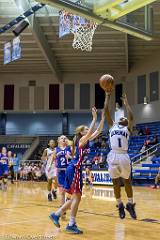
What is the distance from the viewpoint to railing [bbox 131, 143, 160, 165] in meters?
18.5

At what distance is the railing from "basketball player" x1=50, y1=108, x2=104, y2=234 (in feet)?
43.8

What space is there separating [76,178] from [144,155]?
14.7 m

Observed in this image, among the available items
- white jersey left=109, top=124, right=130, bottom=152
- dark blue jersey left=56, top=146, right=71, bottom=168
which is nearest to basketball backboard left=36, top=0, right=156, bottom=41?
white jersey left=109, top=124, right=130, bottom=152

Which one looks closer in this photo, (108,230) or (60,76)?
(108,230)

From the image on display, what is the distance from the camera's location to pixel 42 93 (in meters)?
28.8

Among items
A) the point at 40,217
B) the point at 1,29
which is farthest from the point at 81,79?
the point at 40,217

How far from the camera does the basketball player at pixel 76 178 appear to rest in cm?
512

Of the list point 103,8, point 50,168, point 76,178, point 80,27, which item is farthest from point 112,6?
point 80,27

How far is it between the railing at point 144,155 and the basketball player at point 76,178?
43.8 ft

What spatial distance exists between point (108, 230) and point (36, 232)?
1.02 meters

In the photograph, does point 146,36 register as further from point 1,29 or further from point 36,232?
point 1,29

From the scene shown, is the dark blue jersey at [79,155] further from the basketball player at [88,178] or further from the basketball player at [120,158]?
the basketball player at [88,178]

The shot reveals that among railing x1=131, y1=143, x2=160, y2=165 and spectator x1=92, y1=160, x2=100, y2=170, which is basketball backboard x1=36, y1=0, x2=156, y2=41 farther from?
spectator x1=92, y1=160, x2=100, y2=170

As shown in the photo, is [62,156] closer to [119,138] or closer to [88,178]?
[119,138]
